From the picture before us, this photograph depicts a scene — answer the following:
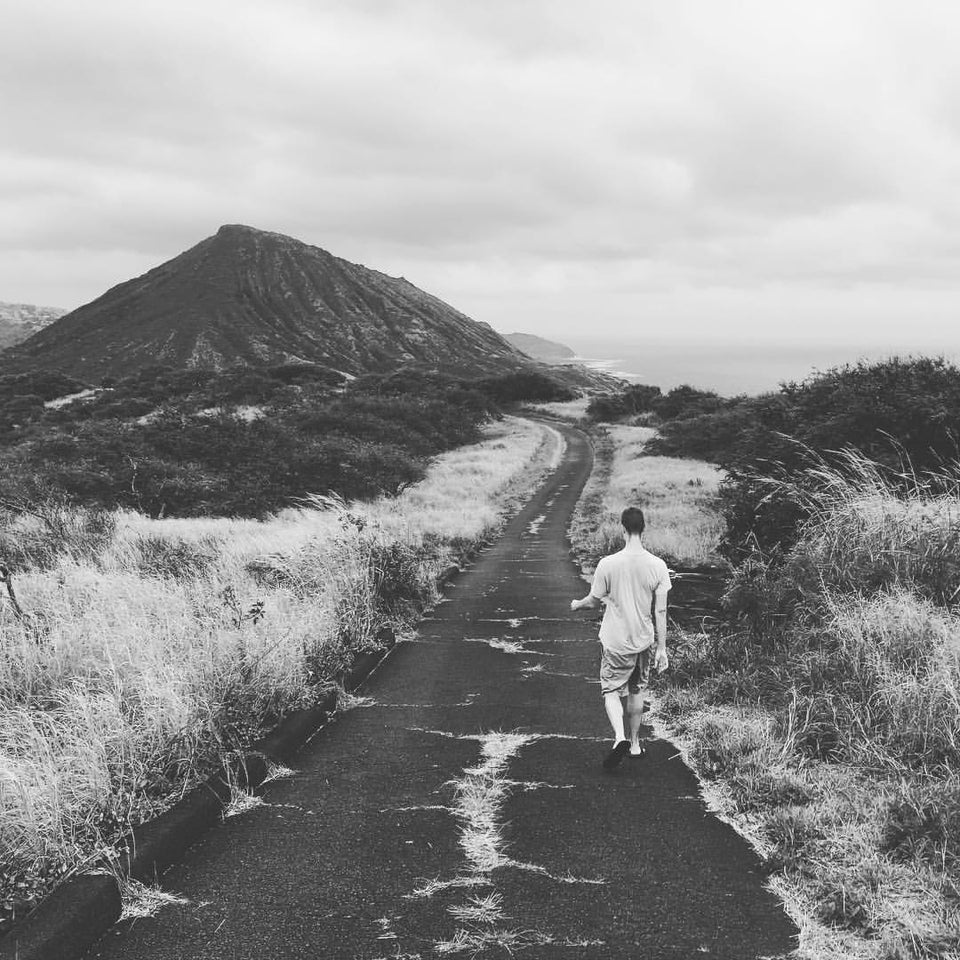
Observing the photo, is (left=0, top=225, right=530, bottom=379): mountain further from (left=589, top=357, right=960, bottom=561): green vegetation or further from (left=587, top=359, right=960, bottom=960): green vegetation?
(left=587, top=359, right=960, bottom=960): green vegetation

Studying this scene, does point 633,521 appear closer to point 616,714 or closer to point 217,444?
point 616,714

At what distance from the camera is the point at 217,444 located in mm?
30266

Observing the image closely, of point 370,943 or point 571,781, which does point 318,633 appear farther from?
point 370,943

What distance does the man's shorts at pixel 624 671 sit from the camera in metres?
6.12

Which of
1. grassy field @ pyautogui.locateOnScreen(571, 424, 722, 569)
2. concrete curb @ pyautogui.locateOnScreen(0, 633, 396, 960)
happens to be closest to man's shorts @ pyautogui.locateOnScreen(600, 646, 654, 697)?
concrete curb @ pyautogui.locateOnScreen(0, 633, 396, 960)

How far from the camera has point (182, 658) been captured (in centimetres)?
688

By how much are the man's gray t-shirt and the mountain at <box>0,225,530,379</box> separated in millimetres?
105931

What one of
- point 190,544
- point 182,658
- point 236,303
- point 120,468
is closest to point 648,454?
point 120,468

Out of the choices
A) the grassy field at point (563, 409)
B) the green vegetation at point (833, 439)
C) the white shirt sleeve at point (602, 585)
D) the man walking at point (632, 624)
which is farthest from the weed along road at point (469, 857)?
the grassy field at point (563, 409)

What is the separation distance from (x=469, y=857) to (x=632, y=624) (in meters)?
2.21

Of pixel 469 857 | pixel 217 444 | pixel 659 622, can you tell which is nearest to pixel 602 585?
pixel 659 622

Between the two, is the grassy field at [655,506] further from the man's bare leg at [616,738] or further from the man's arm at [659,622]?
the man's bare leg at [616,738]

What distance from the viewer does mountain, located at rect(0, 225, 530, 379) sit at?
11281 centimetres

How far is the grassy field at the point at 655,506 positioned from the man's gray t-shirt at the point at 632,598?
28.6ft
